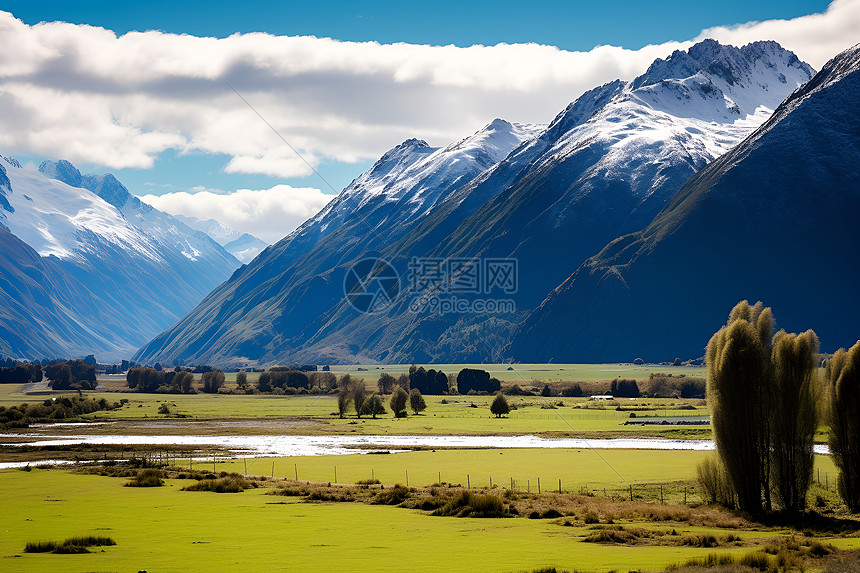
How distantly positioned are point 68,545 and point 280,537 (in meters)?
11.7

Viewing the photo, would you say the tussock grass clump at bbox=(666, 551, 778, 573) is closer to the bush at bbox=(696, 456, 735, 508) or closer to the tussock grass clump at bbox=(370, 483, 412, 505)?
the bush at bbox=(696, 456, 735, 508)

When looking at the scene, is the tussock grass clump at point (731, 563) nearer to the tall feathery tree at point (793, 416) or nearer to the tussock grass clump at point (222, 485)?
the tall feathery tree at point (793, 416)

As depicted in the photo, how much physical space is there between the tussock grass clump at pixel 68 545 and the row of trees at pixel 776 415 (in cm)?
4303

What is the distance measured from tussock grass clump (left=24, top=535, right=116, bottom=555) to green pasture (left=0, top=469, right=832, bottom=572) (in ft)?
2.76

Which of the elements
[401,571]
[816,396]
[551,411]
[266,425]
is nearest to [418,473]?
[816,396]

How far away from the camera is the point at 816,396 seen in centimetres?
6247

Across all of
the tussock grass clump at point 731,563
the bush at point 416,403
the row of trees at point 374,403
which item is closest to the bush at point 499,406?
the row of trees at point 374,403

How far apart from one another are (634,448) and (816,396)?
50161 millimetres

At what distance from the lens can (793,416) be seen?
202 ft

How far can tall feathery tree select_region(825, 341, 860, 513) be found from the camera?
6003 cm

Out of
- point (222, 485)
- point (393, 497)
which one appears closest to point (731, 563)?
point (393, 497)

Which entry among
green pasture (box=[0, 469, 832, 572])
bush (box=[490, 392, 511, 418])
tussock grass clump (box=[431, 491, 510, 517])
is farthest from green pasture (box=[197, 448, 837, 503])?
bush (box=[490, 392, 511, 418])

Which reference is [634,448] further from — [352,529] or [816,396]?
[352,529]

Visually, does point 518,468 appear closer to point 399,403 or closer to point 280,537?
point 280,537
